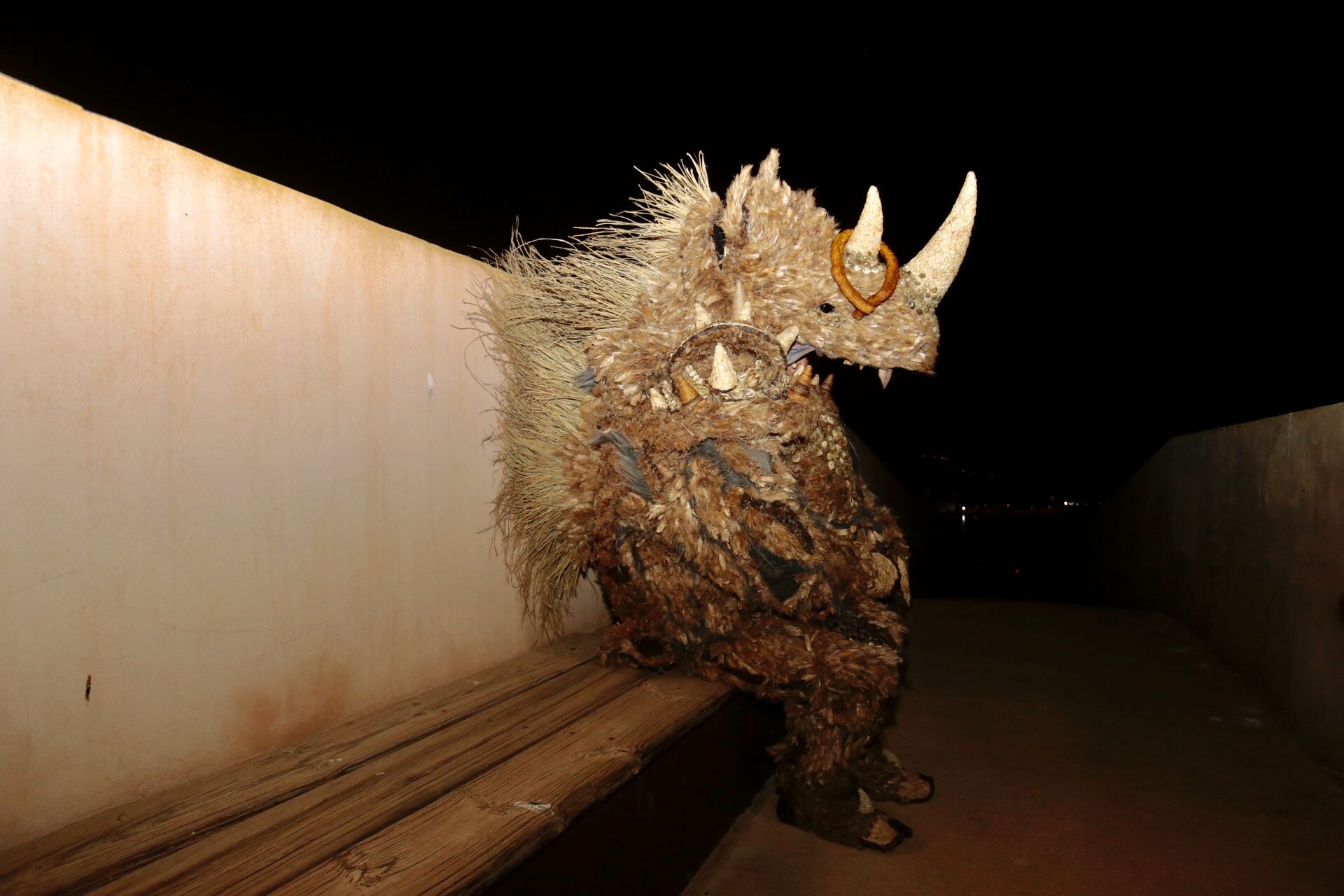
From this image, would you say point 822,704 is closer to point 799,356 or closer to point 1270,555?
point 799,356

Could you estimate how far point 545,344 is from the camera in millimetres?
2361

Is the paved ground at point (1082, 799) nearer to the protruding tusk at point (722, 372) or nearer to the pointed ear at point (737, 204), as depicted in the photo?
the protruding tusk at point (722, 372)

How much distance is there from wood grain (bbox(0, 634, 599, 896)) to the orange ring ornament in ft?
4.54

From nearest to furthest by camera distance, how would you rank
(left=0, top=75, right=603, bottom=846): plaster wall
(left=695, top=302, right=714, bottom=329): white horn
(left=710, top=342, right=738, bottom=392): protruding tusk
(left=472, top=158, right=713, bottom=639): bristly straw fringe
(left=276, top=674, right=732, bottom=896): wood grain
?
(left=276, top=674, right=732, bottom=896): wood grain
(left=0, top=75, right=603, bottom=846): plaster wall
(left=710, top=342, right=738, bottom=392): protruding tusk
(left=695, top=302, right=714, bottom=329): white horn
(left=472, top=158, right=713, bottom=639): bristly straw fringe

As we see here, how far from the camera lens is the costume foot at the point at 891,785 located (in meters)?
2.33

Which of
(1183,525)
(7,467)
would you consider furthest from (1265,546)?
(7,467)

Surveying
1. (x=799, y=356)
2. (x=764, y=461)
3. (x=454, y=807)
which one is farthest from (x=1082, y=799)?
(x=454, y=807)

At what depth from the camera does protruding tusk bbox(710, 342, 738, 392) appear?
1879 millimetres

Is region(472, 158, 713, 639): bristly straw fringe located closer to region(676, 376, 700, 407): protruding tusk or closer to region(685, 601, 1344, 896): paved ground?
region(676, 376, 700, 407): protruding tusk

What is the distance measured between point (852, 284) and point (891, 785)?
5.13ft

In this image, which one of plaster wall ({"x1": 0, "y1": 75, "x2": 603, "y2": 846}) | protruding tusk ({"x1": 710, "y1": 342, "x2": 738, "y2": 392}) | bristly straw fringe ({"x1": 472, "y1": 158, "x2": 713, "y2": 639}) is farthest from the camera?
bristly straw fringe ({"x1": 472, "y1": 158, "x2": 713, "y2": 639})

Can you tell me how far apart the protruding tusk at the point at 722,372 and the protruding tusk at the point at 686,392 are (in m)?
0.07

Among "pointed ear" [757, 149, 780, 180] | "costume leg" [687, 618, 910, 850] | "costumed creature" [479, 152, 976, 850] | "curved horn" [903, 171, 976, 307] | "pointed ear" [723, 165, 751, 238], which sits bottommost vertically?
"costume leg" [687, 618, 910, 850]

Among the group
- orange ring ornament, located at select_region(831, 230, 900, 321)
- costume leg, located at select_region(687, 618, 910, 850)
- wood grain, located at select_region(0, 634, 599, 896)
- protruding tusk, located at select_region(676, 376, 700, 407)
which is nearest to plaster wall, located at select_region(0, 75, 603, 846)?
wood grain, located at select_region(0, 634, 599, 896)
